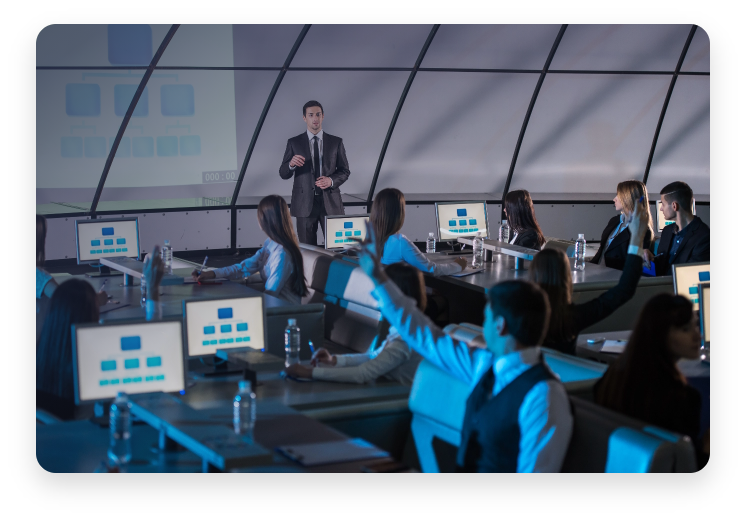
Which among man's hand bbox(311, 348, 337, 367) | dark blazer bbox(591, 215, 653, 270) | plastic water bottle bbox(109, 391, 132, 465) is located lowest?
plastic water bottle bbox(109, 391, 132, 465)

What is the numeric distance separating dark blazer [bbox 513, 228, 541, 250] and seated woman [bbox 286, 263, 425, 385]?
3317 millimetres

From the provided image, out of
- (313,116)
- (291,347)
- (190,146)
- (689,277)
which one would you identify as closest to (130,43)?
(190,146)

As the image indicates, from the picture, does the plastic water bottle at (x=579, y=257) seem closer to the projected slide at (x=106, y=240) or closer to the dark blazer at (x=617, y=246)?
the dark blazer at (x=617, y=246)

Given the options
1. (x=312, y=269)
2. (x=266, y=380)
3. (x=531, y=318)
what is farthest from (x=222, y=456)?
(x=312, y=269)

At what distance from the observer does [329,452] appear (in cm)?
269

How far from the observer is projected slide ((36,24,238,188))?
9.90m

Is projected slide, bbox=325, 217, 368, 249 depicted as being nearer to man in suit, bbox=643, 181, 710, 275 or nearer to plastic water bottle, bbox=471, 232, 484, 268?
plastic water bottle, bbox=471, 232, 484, 268

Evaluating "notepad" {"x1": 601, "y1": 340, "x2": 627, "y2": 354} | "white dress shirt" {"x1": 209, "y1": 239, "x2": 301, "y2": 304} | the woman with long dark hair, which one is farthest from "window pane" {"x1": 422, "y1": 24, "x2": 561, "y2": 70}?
the woman with long dark hair

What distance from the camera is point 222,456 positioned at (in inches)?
100

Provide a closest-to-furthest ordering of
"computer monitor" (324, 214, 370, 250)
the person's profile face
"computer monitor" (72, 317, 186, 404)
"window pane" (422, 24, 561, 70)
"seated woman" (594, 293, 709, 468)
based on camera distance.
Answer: "seated woman" (594, 293, 709, 468) < "computer monitor" (72, 317, 186, 404) < "computer monitor" (324, 214, 370, 250) < the person's profile face < "window pane" (422, 24, 561, 70)

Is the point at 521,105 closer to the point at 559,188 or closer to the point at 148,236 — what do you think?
the point at 559,188

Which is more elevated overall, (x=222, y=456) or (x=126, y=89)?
(x=126, y=89)
